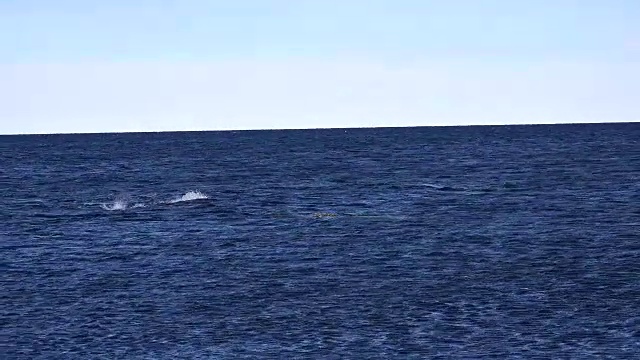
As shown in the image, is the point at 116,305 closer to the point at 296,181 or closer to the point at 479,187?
the point at 479,187

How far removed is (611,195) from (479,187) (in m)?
17.4

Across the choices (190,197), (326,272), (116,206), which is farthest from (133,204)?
(326,272)

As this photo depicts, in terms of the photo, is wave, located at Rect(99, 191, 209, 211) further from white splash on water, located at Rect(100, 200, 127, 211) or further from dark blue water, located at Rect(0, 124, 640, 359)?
dark blue water, located at Rect(0, 124, 640, 359)

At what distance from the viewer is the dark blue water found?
38625 mm

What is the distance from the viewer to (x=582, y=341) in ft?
124

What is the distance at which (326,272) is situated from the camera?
172 feet

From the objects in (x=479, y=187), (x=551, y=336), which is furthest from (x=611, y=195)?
(x=551, y=336)

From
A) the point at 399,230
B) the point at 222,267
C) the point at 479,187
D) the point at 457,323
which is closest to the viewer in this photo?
the point at 457,323

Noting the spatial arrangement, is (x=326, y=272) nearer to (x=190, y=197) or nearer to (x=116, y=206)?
(x=116, y=206)

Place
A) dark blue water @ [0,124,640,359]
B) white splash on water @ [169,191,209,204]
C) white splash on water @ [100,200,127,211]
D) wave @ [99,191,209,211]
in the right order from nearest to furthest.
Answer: dark blue water @ [0,124,640,359] → white splash on water @ [100,200,127,211] → wave @ [99,191,209,211] → white splash on water @ [169,191,209,204]

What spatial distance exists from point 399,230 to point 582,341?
31.3 meters

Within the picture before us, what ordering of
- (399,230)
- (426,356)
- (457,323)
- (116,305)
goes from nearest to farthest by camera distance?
1. (426,356)
2. (457,323)
3. (116,305)
4. (399,230)

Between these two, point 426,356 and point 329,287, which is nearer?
point 426,356

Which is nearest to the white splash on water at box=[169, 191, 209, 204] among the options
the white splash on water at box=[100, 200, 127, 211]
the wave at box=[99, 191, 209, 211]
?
the wave at box=[99, 191, 209, 211]
